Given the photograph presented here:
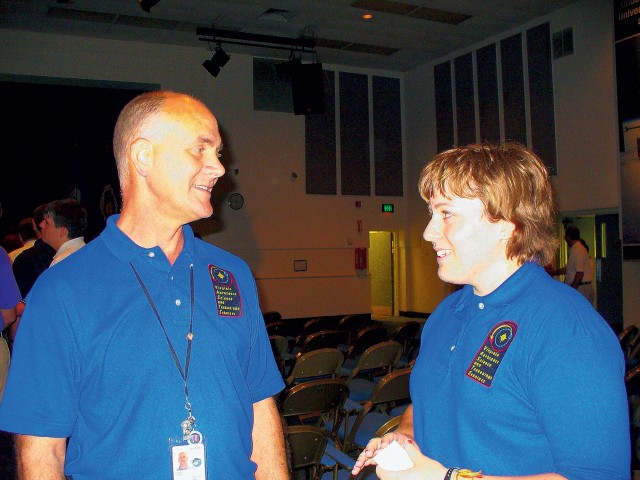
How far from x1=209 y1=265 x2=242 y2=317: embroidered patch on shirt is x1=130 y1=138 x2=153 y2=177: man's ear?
372 millimetres

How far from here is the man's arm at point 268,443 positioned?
1812 millimetres

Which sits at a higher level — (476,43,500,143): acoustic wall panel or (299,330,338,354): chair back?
(476,43,500,143): acoustic wall panel

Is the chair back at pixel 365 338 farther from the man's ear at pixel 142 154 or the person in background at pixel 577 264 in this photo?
the man's ear at pixel 142 154

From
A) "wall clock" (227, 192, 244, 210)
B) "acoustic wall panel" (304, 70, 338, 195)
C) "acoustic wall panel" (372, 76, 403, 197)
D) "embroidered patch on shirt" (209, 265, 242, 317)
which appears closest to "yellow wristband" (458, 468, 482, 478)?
"embroidered patch on shirt" (209, 265, 242, 317)

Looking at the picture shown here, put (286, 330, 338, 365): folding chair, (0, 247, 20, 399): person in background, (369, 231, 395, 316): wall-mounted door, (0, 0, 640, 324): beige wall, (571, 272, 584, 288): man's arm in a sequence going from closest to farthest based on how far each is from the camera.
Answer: (0, 247, 20, 399): person in background < (286, 330, 338, 365): folding chair < (571, 272, 584, 288): man's arm < (0, 0, 640, 324): beige wall < (369, 231, 395, 316): wall-mounted door

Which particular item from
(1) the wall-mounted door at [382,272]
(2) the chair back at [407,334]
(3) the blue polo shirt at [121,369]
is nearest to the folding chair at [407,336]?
(2) the chair back at [407,334]

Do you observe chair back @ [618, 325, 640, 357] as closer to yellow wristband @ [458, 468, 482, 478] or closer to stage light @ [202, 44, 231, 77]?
yellow wristband @ [458, 468, 482, 478]

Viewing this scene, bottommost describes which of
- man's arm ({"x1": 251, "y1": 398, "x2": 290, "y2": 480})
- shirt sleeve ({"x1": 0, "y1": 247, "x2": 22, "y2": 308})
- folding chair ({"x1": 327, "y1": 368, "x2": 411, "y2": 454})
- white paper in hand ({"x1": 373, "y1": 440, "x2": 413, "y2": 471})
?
folding chair ({"x1": 327, "y1": 368, "x2": 411, "y2": 454})

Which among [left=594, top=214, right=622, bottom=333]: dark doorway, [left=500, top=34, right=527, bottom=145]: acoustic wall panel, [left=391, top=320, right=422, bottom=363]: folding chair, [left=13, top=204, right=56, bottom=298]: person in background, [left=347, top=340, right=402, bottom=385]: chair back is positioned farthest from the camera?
[left=500, top=34, right=527, bottom=145]: acoustic wall panel

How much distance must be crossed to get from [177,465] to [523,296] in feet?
3.31

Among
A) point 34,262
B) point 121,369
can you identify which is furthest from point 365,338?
point 121,369

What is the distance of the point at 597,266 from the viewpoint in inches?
443

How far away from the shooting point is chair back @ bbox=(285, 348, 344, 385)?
5.06 meters

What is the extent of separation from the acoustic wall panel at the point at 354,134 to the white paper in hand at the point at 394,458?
12.8m
